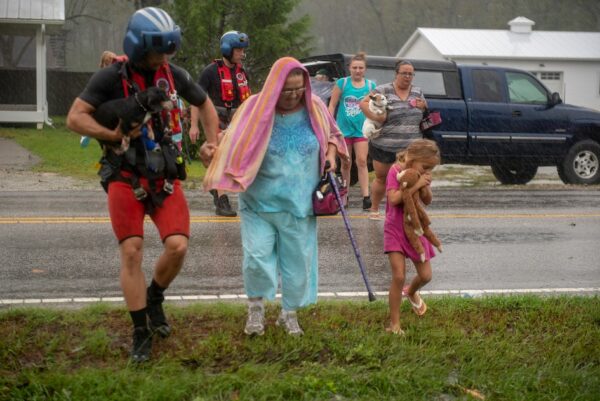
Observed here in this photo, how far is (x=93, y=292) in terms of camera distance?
299 inches

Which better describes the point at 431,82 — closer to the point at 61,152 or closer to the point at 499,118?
the point at 499,118

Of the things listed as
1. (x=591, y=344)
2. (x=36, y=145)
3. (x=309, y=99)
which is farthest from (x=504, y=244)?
(x=36, y=145)

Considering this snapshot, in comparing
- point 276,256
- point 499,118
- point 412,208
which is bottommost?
point 499,118

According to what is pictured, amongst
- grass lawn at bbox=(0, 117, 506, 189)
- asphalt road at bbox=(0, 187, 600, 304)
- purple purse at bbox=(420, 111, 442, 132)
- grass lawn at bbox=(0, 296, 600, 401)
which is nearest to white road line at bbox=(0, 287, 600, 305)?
asphalt road at bbox=(0, 187, 600, 304)

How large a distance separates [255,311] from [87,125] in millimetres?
1503

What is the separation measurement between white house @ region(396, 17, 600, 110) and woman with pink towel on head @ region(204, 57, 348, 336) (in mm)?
34434

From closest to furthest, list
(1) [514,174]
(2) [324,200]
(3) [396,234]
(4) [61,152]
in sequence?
Answer: (2) [324,200] → (3) [396,234] → (1) [514,174] → (4) [61,152]

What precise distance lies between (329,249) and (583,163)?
8869 millimetres

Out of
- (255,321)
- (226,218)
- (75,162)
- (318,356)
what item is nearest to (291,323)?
(255,321)

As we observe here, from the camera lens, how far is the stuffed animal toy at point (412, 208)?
6078 mm

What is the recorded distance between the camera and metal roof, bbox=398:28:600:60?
40.0m

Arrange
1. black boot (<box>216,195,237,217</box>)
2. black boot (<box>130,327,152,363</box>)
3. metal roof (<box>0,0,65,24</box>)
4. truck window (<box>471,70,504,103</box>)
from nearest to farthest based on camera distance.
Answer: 1. black boot (<box>130,327,152,363</box>)
2. black boot (<box>216,195,237,217</box>)
3. truck window (<box>471,70,504,103</box>)
4. metal roof (<box>0,0,65,24</box>)

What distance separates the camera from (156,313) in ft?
18.9

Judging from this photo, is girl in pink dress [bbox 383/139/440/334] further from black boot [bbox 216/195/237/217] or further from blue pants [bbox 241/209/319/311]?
black boot [bbox 216/195/237/217]
